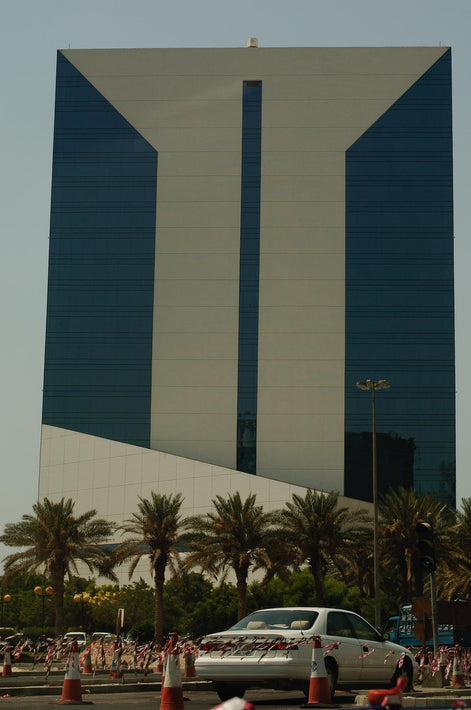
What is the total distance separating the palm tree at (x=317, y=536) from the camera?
54.7 meters

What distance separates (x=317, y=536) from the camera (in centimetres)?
5475

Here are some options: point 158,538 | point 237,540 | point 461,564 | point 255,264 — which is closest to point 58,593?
point 158,538

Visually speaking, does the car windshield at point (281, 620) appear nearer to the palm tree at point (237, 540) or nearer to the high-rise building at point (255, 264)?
the palm tree at point (237, 540)

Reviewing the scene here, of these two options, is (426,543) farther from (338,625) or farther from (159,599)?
(159,599)

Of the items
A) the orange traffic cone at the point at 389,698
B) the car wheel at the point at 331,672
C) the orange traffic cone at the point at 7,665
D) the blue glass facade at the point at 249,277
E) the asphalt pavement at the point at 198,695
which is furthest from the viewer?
the blue glass facade at the point at 249,277

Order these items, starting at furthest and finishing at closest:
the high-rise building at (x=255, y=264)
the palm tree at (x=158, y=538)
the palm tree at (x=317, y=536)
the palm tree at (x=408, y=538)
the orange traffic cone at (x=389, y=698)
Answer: the high-rise building at (x=255, y=264)
the palm tree at (x=158, y=538)
the palm tree at (x=408, y=538)
the palm tree at (x=317, y=536)
the orange traffic cone at (x=389, y=698)

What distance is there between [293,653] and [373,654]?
219 centimetres

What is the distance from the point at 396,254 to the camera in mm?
108625

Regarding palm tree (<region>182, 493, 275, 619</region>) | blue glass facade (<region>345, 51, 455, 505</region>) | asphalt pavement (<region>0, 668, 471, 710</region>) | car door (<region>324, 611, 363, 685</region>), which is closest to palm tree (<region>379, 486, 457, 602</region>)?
palm tree (<region>182, 493, 275, 619</region>)

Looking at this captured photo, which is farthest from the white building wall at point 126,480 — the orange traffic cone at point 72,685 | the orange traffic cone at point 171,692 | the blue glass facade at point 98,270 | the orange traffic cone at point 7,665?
the orange traffic cone at point 171,692

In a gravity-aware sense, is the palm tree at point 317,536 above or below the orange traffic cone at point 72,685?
above

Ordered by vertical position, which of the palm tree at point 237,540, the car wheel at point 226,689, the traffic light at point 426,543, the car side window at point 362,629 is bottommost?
the car wheel at point 226,689

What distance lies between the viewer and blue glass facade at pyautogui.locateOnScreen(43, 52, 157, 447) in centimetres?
10681

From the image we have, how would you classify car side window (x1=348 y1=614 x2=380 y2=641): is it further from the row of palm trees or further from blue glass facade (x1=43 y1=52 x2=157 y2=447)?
blue glass facade (x1=43 y1=52 x2=157 y2=447)
